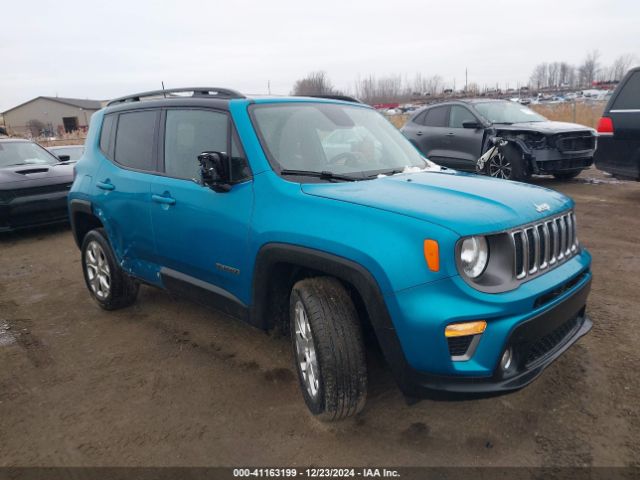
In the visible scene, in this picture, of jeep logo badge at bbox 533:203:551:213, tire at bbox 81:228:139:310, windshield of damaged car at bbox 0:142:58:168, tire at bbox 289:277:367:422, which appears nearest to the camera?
tire at bbox 289:277:367:422

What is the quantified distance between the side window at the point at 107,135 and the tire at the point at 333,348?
8.73 ft

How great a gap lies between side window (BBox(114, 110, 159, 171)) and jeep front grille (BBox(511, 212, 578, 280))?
2.71m

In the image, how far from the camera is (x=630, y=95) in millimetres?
7379

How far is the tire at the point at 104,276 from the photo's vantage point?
4.37 meters

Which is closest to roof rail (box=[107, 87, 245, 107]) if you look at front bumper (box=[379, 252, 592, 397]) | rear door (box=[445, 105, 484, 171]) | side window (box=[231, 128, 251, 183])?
side window (box=[231, 128, 251, 183])

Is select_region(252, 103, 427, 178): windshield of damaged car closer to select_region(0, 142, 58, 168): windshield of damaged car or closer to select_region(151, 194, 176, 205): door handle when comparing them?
select_region(151, 194, 176, 205): door handle

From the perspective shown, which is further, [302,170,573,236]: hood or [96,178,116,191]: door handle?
[96,178,116,191]: door handle

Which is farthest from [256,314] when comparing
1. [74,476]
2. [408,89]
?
[408,89]

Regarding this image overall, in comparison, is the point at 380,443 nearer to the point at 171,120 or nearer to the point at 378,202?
the point at 378,202

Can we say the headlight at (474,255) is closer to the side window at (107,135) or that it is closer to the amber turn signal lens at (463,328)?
the amber turn signal lens at (463,328)

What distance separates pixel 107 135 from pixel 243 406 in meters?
2.86

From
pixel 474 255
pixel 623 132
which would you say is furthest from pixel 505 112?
pixel 474 255

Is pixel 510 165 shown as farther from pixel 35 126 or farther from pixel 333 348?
pixel 35 126

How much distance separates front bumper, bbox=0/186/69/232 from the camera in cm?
738
